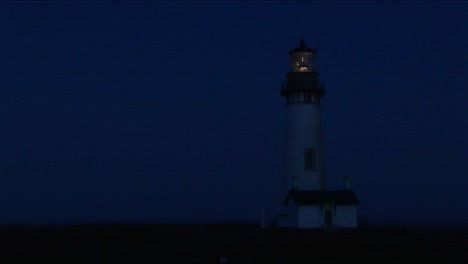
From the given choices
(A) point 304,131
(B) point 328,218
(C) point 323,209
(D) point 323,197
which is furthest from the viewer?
(A) point 304,131

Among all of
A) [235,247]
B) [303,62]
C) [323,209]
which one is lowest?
[235,247]

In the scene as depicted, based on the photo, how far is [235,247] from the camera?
3731 centimetres

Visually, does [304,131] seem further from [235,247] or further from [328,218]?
[235,247]

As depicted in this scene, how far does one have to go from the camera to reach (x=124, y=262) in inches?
1305

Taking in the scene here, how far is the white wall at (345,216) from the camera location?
47.0 metres

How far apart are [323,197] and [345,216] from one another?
1749 millimetres

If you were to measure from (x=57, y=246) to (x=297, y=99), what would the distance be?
16494mm

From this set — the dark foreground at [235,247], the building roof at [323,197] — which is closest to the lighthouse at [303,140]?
the building roof at [323,197]

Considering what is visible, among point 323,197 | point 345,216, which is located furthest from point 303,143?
point 345,216

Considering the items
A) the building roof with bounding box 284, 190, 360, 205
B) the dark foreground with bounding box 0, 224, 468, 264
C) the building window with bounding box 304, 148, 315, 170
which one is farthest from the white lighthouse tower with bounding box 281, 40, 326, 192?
the dark foreground with bounding box 0, 224, 468, 264

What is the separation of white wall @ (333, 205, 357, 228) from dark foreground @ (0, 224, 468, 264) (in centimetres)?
125

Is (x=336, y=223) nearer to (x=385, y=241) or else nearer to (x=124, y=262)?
(x=385, y=241)

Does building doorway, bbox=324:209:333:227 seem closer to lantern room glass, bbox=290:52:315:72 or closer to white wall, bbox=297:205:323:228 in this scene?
white wall, bbox=297:205:323:228

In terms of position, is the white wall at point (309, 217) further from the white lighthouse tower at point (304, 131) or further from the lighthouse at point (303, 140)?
the white lighthouse tower at point (304, 131)
